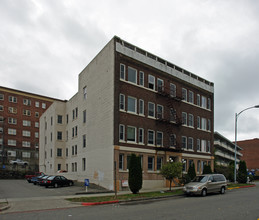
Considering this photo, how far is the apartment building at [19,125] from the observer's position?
7681cm

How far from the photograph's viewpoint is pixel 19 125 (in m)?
80.1

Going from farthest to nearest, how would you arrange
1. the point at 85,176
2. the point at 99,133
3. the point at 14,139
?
the point at 14,139 → the point at 85,176 → the point at 99,133

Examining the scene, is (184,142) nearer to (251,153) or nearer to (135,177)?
(135,177)

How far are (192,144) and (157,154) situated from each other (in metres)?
7.86

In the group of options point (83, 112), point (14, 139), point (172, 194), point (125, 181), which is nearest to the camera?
point (172, 194)

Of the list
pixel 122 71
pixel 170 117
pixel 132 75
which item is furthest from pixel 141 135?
pixel 122 71

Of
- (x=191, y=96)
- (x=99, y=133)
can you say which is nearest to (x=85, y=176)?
(x=99, y=133)

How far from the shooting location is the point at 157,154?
3303 centimetres

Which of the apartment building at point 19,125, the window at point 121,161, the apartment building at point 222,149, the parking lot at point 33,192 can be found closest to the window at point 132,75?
the window at point 121,161

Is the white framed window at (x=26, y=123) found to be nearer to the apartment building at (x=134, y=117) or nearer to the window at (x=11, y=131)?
the window at (x=11, y=131)

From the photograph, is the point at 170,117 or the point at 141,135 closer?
the point at 141,135

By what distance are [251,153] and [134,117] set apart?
8167 centimetres

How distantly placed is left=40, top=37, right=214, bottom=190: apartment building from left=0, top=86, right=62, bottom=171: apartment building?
3914 centimetres

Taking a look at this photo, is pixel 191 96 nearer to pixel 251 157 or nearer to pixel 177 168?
pixel 177 168
